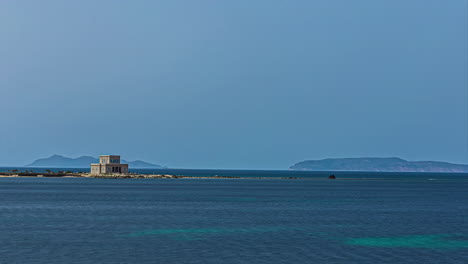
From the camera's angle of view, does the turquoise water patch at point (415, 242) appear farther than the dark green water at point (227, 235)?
Yes

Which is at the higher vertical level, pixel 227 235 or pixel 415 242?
pixel 227 235

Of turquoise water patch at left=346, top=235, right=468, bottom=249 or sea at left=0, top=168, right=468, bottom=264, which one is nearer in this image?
sea at left=0, top=168, right=468, bottom=264

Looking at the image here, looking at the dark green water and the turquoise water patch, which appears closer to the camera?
the dark green water

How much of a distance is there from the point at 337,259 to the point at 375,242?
36.9 feet

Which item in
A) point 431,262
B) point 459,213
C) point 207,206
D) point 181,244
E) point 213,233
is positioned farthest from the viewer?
point 207,206

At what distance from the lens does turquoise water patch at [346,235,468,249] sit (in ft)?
175

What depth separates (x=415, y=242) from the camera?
5550 centimetres

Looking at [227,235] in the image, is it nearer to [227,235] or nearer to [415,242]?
[227,235]

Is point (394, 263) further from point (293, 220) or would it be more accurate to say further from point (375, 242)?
point (293, 220)

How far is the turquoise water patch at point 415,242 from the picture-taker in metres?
53.3

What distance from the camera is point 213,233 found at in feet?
197

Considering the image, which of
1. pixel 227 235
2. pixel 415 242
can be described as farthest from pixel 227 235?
pixel 415 242

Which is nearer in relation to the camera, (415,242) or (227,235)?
(415,242)

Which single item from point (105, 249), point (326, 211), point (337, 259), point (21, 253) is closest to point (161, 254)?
point (105, 249)
